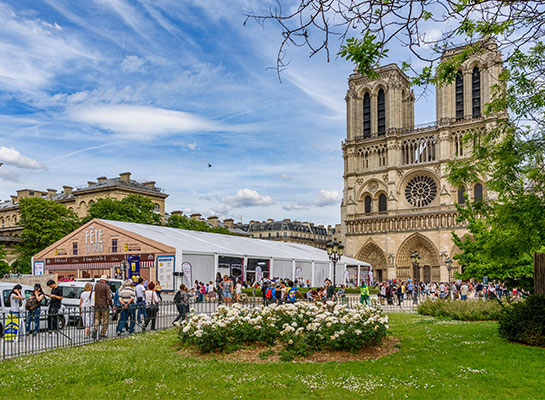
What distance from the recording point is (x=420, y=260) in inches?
2437

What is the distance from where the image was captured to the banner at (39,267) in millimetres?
37594

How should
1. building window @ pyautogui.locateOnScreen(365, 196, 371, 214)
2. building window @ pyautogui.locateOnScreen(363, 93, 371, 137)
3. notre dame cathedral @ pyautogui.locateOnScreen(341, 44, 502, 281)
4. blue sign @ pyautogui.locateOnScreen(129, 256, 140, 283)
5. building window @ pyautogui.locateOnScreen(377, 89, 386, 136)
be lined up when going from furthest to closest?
1. building window @ pyautogui.locateOnScreen(363, 93, 371, 137)
2. building window @ pyautogui.locateOnScreen(365, 196, 371, 214)
3. building window @ pyautogui.locateOnScreen(377, 89, 386, 136)
4. notre dame cathedral @ pyautogui.locateOnScreen(341, 44, 502, 281)
5. blue sign @ pyautogui.locateOnScreen(129, 256, 140, 283)

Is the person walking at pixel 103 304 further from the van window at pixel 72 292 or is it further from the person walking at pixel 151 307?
the van window at pixel 72 292

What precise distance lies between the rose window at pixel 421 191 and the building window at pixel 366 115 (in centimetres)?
914

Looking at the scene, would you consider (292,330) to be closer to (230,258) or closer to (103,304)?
(103,304)

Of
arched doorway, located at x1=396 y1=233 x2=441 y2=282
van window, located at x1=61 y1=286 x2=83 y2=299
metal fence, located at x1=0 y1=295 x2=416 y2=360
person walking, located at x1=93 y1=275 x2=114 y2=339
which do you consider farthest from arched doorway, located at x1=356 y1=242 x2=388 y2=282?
person walking, located at x1=93 y1=275 x2=114 y2=339

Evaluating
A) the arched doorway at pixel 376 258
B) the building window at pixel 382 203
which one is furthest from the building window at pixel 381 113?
the arched doorway at pixel 376 258

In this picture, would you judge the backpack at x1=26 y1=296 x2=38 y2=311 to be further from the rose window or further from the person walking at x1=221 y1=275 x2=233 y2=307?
the rose window

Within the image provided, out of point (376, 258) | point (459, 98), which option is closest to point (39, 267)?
point (376, 258)

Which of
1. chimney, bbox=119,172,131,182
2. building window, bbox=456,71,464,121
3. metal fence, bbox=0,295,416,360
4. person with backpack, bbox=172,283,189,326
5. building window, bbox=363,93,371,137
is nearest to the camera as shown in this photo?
metal fence, bbox=0,295,416,360

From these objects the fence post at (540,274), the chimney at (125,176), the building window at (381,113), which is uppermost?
the building window at (381,113)

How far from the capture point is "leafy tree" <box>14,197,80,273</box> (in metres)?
51.6

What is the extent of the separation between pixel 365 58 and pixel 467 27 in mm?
3240

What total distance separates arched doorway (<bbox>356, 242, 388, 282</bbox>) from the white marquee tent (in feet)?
65.9
